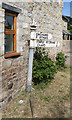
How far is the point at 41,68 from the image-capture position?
16.7 feet

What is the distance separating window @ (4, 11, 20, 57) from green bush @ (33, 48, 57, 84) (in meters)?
1.30

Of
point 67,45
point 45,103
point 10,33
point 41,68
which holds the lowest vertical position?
point 45,103

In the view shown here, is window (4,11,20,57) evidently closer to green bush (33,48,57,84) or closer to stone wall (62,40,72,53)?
green bush (33,48,57,84)

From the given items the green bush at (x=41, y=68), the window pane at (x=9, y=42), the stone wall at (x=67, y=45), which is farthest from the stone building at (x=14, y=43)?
the stone wall at (x=67, y=45)

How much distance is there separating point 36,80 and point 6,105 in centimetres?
177

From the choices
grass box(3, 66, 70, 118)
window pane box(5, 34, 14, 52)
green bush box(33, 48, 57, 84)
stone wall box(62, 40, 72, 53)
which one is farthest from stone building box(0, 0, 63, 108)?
stone wall box(62, 40, 72, 53)

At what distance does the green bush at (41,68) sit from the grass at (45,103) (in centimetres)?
27

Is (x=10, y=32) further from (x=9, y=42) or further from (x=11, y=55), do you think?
(x=11, y=55)

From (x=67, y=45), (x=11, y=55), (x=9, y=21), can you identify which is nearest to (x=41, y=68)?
(x=11, y=55)

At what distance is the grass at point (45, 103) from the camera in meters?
3.42

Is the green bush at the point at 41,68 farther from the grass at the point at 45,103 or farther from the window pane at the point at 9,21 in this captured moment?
the window pane at the point at 9,21

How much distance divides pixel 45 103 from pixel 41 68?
5.13 feet

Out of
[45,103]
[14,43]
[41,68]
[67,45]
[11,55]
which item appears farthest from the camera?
[67,45]

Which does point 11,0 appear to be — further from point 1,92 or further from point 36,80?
point 36,80
